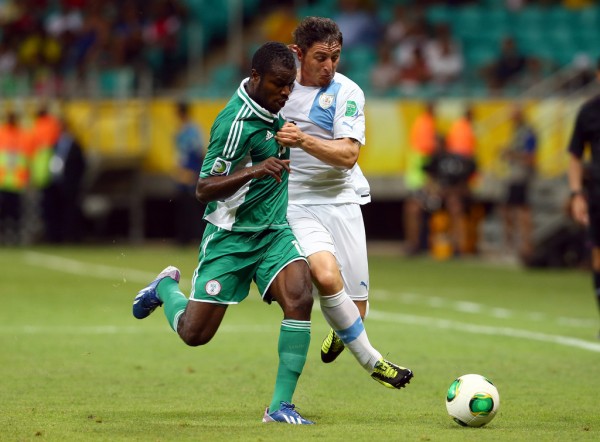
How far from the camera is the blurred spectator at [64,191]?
25312 mm

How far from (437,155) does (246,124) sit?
49.4 ft

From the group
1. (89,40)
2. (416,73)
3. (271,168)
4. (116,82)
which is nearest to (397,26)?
(416,73)

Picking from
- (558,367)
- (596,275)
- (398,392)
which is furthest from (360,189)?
(596,275)

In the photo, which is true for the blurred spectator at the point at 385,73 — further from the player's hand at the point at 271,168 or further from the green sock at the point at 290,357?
the green sock at the point at 290,357

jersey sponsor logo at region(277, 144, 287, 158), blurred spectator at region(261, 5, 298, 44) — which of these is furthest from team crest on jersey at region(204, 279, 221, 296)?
blurred spectator at region(261, 5, 298, 44)

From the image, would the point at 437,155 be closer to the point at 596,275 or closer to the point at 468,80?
the point at 468,80

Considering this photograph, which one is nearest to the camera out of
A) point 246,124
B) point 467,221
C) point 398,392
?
point 246,124

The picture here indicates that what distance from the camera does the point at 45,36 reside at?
28516 millimetres

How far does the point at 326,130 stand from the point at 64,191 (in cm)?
1786

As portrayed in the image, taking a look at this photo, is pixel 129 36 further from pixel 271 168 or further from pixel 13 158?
pixel 271 168

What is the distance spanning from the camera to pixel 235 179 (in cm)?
752

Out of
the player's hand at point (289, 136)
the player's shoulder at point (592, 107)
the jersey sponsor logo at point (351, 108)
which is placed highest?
the jersey sponsor logo at point (351, 108)

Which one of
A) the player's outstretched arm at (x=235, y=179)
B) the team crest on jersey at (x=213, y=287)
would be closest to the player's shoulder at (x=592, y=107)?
the player's outstretched arm at (x=235, y=179)

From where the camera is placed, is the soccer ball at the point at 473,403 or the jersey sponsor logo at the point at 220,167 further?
the jersey sponsor logo at the point at 220,167
